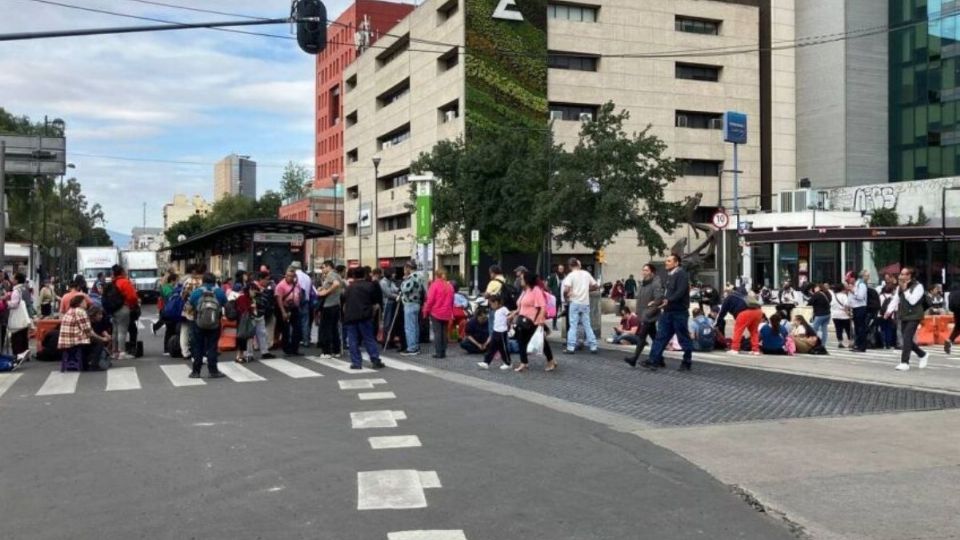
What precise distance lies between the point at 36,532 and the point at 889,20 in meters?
72.2

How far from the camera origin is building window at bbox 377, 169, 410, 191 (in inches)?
2817

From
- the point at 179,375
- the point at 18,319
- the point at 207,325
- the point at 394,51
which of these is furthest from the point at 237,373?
the point at 394,51

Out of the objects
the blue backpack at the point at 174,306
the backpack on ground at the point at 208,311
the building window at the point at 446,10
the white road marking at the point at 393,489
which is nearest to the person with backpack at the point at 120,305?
the blue backpack at the point at 174,306

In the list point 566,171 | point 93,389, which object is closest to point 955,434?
point 93,389

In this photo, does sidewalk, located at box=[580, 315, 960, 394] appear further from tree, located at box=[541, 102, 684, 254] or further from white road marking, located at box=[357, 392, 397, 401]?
tree, located at box=[541, 102, 684, 254]

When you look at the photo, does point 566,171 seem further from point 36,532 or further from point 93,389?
point 36,532

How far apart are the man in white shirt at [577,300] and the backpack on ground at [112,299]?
848 centimetres

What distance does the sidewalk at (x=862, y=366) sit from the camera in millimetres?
13422

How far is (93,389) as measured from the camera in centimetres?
1254

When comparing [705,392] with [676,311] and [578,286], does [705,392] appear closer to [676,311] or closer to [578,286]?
[676,311]

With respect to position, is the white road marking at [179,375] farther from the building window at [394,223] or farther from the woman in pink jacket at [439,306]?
the building window at [394,223]

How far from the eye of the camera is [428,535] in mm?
5465

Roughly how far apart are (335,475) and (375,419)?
2555 millimetres

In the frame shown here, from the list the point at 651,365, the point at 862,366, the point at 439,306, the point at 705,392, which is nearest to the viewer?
the point at 705,392
